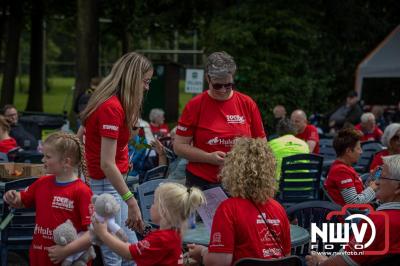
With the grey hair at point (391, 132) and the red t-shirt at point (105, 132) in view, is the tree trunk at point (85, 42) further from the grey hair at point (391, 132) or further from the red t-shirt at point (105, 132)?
the red t-shirt at point (105, 132)

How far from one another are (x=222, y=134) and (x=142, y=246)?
1.73m

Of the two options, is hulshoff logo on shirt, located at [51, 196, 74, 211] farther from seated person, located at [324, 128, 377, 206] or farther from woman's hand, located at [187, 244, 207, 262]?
seated person, located at [324, 128, 377, 206]

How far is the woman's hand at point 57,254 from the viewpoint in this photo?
153 inches

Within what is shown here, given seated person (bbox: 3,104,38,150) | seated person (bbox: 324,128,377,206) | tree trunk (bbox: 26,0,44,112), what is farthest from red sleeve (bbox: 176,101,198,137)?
tree trunk (bbox: 26,0,44,112)

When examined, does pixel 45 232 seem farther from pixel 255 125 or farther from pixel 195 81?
pixel 195 81

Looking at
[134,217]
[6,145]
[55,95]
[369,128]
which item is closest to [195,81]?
[369,128]

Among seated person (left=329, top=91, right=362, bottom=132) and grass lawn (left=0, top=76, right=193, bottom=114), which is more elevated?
seated person (left=329, top=91, right=362, bottom=132)

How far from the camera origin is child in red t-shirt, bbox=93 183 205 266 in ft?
11.8

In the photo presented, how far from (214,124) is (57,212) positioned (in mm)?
1524

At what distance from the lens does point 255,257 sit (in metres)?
3.80

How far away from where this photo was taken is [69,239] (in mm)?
3891

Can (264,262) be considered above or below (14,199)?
below

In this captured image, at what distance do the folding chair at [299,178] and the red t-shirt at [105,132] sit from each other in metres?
3.45

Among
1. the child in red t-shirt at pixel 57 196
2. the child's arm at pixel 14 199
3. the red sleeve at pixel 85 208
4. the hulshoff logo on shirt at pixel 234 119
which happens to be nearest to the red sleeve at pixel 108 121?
the child in red t-shirt at pixel 57 196
